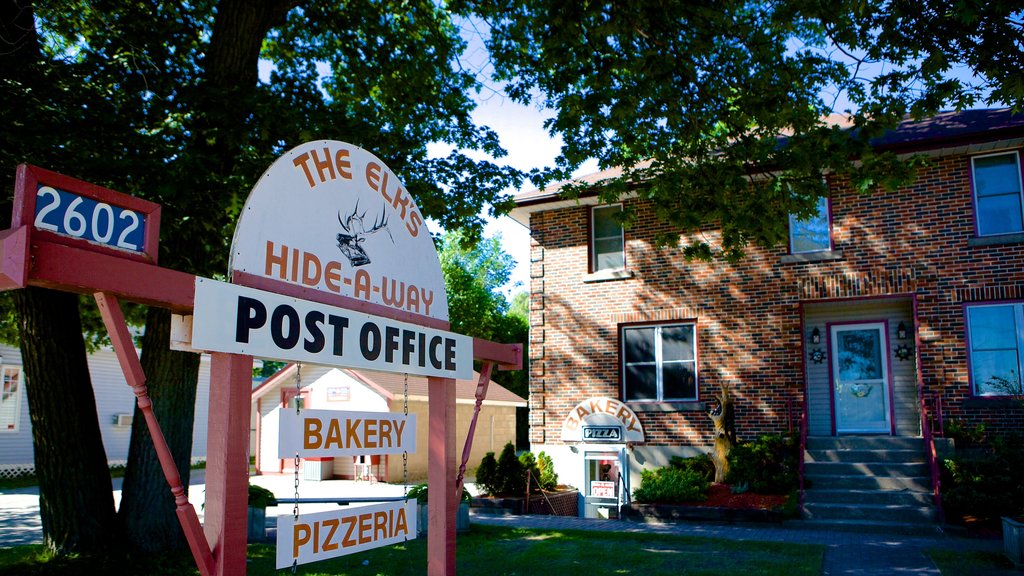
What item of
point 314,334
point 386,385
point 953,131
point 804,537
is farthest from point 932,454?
point 386,385

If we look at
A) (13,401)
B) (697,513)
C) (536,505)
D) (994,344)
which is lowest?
(536,505)

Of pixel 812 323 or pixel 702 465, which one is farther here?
pixel 812 323

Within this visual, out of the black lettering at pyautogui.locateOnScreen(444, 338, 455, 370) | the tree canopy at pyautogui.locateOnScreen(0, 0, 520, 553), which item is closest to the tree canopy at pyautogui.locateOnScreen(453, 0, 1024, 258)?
the tree canopy at pyautogui.locateOnScreen(0, 0, 520, 553)

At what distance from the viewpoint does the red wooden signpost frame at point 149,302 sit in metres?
3.04

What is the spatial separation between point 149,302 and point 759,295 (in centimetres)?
1452

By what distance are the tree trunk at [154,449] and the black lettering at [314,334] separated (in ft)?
17.9

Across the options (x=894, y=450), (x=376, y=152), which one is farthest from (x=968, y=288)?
(x=376, y=152)

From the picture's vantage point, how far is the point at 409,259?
5445mm

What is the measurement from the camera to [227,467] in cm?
380

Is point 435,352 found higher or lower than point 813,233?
lower

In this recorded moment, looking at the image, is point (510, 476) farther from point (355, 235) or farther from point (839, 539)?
point (355, 235)

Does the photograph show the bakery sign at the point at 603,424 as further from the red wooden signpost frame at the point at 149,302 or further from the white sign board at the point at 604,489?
the red wooden signpost frame at the point at 149,302

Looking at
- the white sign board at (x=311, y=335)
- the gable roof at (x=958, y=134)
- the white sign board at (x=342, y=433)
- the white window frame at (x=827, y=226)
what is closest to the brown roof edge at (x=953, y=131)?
the gable roof at (x=958, y=134)

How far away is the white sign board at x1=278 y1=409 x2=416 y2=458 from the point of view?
14.1 ft
